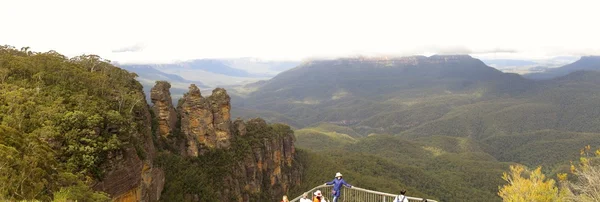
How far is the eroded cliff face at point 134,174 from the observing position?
941 inches

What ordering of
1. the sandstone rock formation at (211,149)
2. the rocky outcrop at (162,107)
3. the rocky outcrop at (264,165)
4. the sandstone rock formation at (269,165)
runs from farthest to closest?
the sandstone rock formation at (269,165), the rocky outcrop at (264,165), the rocky outcrop at (162,107), the sandstone rock formation at (211,149)

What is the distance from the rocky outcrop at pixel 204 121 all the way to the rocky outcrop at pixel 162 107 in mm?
2975

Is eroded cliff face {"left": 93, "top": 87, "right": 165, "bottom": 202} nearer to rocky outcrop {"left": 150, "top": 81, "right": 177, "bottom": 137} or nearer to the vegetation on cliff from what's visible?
the vegetation on cliff

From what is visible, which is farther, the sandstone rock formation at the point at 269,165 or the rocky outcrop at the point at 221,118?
the sandstone rock formation at the point at 269,165

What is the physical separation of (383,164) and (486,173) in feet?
119

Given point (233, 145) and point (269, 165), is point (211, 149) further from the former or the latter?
point (269, 165)

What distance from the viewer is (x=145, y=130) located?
3406cm

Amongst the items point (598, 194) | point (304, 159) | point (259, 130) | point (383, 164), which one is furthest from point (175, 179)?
point (383, 164)

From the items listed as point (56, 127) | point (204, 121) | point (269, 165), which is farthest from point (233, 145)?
point (56, 127)

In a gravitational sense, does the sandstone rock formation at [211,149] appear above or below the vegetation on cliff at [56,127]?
below

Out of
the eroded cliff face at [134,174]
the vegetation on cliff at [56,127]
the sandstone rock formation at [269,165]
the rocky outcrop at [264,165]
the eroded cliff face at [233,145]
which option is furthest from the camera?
the sandstone rock formation at [269,165]

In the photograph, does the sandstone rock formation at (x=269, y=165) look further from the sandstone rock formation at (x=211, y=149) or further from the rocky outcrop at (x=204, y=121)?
the rocky outcrop at (x=204, y=121)

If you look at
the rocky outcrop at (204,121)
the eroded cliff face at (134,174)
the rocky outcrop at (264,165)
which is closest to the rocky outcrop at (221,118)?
the rocky outcrop at (204,121)

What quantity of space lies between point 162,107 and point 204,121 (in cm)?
761
